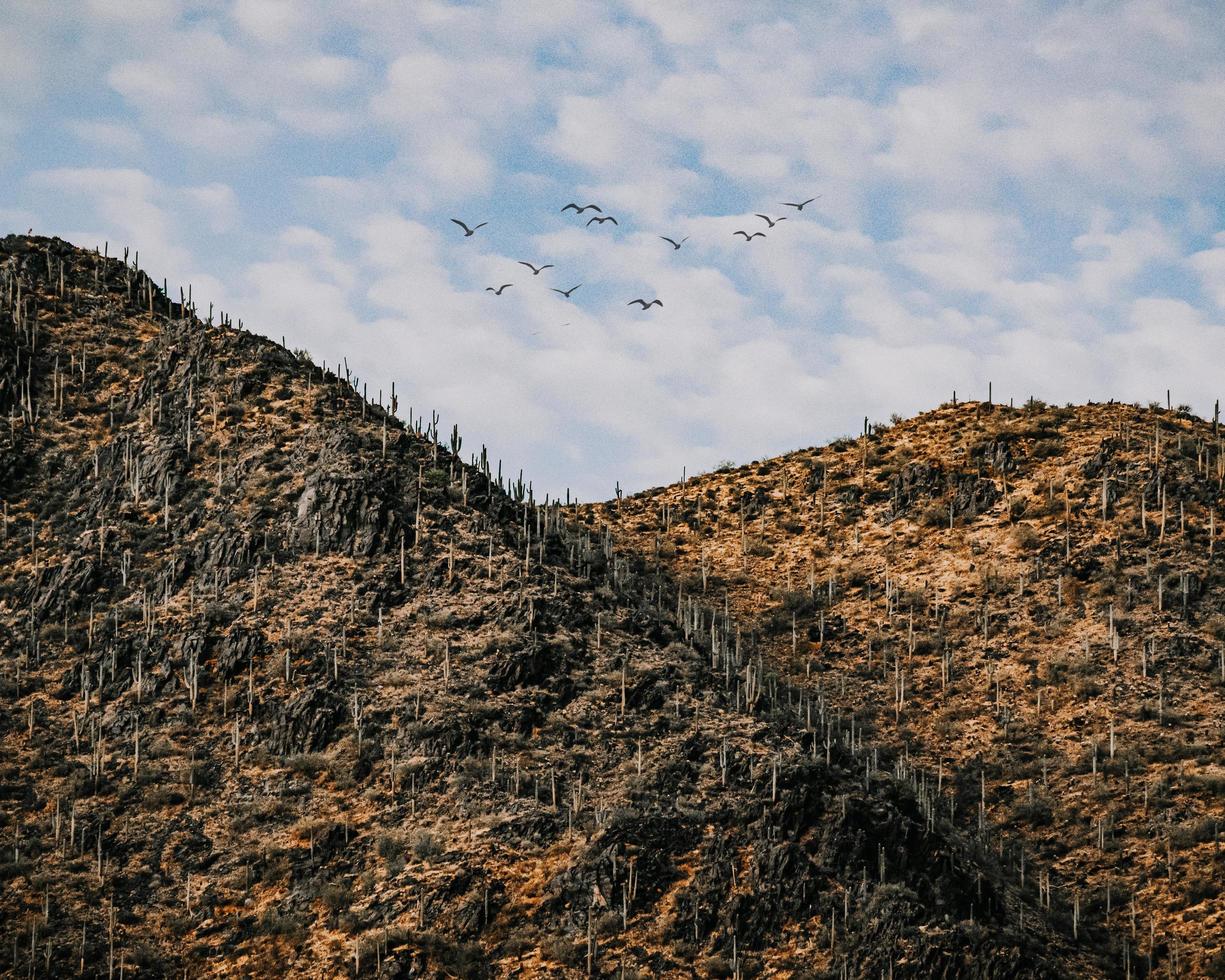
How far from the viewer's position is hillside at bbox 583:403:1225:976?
128ft

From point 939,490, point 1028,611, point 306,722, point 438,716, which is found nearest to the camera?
point 438,716

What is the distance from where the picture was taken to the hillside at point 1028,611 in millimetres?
39156

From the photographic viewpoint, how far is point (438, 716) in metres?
41.8

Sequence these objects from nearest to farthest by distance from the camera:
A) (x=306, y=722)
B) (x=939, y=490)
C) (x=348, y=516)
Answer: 1. (x=306, y=722)
2. (x=348, y=516)
3. (x=939, y=490)

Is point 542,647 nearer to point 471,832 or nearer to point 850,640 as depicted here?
point 471,832

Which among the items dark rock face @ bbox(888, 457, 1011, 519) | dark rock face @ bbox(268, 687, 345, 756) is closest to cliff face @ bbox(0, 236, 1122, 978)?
dark rock face @ bbox(268, 687, 345, 756)

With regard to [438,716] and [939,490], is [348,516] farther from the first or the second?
[939,490]

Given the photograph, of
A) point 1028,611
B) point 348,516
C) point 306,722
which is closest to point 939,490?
point 1028,611

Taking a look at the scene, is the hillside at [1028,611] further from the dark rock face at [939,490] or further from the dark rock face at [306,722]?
the dark rock face at [306,722]

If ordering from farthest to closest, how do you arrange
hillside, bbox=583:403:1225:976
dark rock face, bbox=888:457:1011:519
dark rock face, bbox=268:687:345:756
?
dark rock face, bbox=888:457:1011:519, dark rock face, bbox=268:687:345:756, hillside, bbox=583:403:1225:976

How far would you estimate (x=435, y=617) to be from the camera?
45.9 m

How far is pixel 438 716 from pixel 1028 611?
794 inches

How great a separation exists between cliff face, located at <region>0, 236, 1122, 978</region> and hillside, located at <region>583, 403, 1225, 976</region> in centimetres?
26

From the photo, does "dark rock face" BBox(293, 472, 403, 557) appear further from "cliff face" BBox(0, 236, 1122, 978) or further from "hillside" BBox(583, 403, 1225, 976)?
"hillside" BBox(583, 403, 1225, 976)
